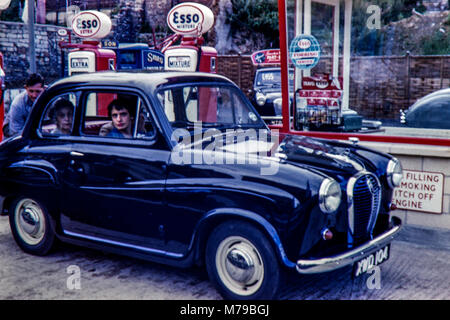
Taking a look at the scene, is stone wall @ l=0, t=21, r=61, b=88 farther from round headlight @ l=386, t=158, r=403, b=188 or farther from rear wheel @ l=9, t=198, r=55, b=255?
round headlight @ l=386, t=158, r=403, b=188

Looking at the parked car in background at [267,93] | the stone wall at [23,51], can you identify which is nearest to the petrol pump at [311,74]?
the parked car in background at [267,93]

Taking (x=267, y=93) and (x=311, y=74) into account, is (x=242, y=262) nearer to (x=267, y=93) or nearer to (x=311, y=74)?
(x=311, y=74)

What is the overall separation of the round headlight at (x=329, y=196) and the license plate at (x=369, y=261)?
0.46 m

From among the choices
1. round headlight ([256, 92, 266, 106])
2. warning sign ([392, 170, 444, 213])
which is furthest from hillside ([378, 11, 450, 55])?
round headlight ([256, 92, 266, 106])

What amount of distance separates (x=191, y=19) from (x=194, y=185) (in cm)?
629

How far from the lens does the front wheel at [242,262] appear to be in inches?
139

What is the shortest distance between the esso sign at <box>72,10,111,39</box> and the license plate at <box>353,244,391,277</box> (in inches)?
335

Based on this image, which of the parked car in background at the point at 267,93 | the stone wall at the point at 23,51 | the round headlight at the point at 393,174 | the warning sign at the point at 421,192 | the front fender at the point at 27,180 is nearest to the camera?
the round headlight at the point at 393,174

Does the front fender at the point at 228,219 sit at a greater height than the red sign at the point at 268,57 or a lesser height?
lesser

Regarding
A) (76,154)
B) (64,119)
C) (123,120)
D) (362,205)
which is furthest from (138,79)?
(362,205)

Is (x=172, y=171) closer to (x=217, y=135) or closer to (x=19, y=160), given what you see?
(x=217, y=135)

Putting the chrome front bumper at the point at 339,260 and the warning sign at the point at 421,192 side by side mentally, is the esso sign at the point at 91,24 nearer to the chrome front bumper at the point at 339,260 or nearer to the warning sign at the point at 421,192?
the warning sign at the point at 421,192

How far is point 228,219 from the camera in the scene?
369 centimetres
